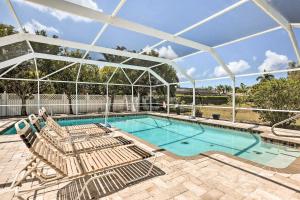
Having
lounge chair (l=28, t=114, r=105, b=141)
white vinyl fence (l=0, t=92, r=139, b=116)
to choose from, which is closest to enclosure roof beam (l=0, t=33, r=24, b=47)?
lounge chair (l=28, t=114, r=105, b=141)

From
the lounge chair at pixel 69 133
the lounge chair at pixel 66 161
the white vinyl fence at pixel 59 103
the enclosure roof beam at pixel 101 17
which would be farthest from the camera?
the white vinyl fence at pixel 59 103

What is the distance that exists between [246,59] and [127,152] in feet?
46.1

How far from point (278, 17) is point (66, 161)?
6.37 meters

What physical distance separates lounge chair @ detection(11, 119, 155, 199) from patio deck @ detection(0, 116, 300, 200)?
0.31 metres

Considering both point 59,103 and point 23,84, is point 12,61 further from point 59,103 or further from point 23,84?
A: point 59,103

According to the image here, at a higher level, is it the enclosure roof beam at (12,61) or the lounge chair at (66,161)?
the enclosure roof beam at (12,61)

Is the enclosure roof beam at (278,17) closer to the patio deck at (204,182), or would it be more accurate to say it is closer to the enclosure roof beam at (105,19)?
the enclosure roof beam at (105,19)

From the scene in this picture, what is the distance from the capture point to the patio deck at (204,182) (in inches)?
108

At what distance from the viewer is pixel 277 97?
10.2 metres

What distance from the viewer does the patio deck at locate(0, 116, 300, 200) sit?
2.76 metres

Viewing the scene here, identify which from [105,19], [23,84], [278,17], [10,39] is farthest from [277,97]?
[23,84]

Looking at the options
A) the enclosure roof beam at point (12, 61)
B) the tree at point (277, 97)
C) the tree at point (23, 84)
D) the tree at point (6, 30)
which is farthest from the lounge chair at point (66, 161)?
the tree at point (23, 84)

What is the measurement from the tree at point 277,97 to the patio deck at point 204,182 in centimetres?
819

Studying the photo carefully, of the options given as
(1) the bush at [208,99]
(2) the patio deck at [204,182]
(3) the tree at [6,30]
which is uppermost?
(3) the tree at [6,30]
